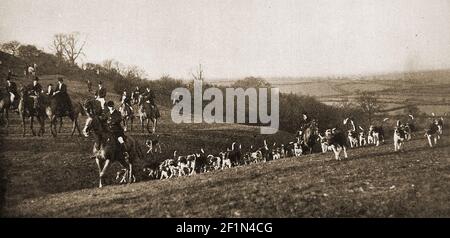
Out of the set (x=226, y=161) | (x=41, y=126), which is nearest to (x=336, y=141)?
(x=226, y=161)

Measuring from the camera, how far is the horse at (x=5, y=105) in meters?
15.6

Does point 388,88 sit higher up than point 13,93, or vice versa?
point 388,88

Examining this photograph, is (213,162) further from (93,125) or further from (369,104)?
(369,104)

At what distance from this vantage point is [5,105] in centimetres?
1623

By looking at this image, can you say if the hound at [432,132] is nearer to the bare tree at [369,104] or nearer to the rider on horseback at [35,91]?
the bare tree at [369,104]

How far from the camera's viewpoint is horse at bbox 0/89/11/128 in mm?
15586

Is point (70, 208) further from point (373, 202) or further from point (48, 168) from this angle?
point (373, 202)

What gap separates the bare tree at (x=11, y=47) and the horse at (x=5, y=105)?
150cm

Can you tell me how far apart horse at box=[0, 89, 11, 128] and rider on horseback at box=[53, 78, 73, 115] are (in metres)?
1.58

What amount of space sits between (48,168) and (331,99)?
11.0 metres

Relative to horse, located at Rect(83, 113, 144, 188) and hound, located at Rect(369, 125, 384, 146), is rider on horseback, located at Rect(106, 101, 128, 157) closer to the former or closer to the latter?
horse, located at Rect(83, 113, 144, 188)

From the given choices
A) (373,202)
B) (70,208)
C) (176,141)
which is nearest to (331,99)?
(176,141)

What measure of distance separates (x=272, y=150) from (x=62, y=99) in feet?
28.8

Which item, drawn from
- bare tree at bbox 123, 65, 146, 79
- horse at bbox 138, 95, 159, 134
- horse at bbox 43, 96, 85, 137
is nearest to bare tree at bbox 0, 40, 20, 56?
horse at bbox 43, 96, 85, 137
